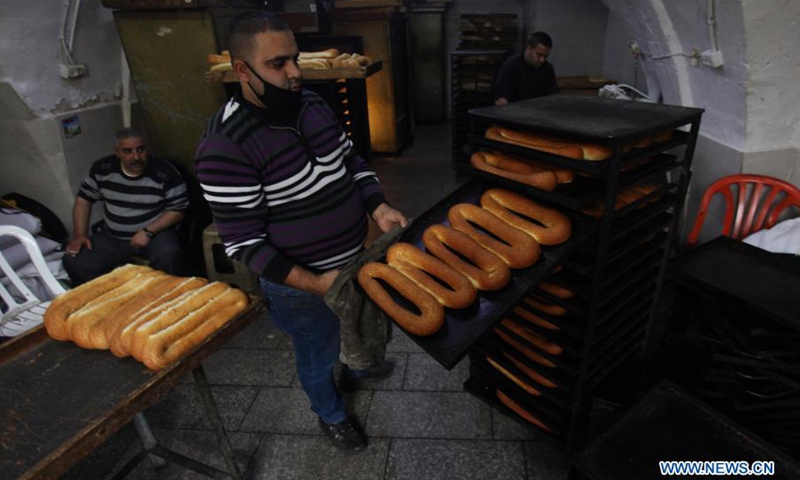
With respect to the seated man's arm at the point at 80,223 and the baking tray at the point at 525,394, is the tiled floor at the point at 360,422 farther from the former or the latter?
the seated man's arm at the point at 80,223

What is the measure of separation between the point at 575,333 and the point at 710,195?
1.95m

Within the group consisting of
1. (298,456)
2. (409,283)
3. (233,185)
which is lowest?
(298,456)

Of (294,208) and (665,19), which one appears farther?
(665,19)

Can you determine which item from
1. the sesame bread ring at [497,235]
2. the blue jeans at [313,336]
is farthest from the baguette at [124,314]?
the sesame bread ring at [497,235]

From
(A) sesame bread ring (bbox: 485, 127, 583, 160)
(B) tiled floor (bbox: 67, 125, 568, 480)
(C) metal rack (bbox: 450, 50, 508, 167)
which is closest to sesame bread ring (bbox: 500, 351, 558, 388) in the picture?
(B) tiled floor (bbox: 67, 125, 568, 480)

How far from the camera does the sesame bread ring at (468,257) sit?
1.60 m

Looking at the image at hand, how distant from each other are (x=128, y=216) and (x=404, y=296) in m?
3.37

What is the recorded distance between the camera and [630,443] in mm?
1785

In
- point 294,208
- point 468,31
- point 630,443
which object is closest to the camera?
point 630,443

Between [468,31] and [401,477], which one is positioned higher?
[468,31]

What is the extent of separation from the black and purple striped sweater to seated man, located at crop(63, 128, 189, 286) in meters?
2.23

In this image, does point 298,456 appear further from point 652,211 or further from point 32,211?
point 32,211

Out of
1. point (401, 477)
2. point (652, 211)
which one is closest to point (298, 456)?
point (401, 477)

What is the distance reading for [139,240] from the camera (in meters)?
3.92
